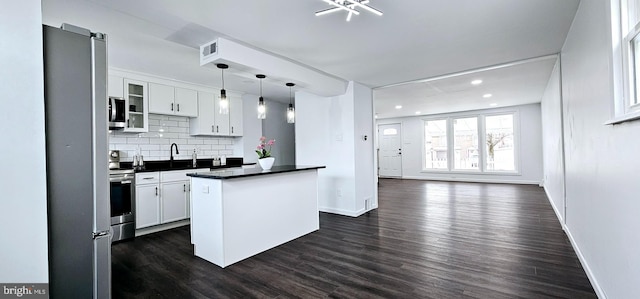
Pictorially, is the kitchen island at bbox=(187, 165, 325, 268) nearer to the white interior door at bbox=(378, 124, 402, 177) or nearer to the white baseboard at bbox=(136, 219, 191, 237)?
the white baseboard at bbox=(136, 219, 191, 237)

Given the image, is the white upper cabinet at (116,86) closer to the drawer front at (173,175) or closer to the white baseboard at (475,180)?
the drawer front at (173,175)

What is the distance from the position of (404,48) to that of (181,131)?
394 cm

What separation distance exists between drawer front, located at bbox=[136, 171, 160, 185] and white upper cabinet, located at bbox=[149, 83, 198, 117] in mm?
1027

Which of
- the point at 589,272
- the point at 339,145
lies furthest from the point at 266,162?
the point at 589,272

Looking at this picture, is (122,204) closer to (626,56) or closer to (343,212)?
(343,212)

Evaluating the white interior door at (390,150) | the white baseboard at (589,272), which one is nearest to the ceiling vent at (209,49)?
the white baseboard at (589,272)

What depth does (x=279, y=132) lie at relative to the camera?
6.91 metres

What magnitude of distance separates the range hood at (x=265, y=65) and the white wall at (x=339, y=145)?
54 cm

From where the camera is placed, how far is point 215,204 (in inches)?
112

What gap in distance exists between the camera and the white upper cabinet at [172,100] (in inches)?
173

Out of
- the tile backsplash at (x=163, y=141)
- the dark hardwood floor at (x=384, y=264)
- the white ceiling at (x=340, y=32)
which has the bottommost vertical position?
the dark hardwood floor at (x=384, y=264)

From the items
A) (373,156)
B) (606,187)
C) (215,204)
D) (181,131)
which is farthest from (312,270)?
(181,131)

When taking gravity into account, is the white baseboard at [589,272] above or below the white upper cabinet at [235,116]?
below

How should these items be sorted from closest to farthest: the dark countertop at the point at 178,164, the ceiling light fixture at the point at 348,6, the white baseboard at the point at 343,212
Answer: the ceiling light fixture at the point at 348,6 < the dark countertop at the point at 178,164 < the white baseboard at the point at 343,212
